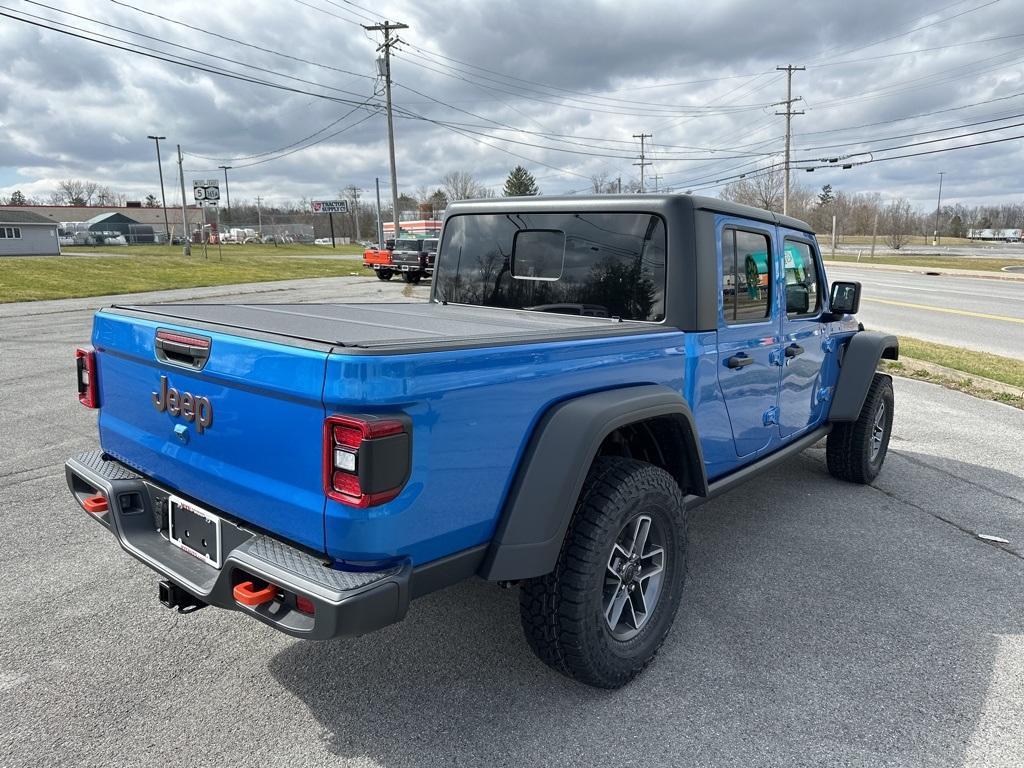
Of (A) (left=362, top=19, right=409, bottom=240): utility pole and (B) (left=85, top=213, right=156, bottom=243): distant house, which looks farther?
(B) (left=85, top=213, right=156, bottom=243): distant house

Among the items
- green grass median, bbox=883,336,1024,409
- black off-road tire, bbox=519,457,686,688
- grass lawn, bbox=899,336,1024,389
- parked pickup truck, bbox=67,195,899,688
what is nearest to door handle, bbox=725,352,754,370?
parked pickup truck, bbox=67,195,899,688

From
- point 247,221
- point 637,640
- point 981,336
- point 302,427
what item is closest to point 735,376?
point 637,640

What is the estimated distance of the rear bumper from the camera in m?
1.99

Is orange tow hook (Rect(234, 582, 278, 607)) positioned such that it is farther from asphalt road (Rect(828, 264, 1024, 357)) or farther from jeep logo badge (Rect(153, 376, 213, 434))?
asphalt road (Rect(828, 264, 1024, 357))

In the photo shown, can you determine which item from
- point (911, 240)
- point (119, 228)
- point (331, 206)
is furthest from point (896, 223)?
point (119, 228)

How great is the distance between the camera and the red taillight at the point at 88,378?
3.09 metres

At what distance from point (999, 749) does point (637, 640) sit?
123 cm

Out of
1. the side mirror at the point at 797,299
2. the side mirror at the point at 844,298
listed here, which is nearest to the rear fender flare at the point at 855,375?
the side mirror at the point at 844,298

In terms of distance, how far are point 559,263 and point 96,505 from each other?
7.74 ft

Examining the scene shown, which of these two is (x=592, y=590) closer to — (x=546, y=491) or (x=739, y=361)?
(x=546, y=491)

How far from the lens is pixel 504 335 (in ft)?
7.73

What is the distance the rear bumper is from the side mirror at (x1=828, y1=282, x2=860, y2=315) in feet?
11.6

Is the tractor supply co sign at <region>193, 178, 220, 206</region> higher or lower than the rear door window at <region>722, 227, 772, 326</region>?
higher

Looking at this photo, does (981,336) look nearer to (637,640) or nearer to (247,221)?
(637,640)
